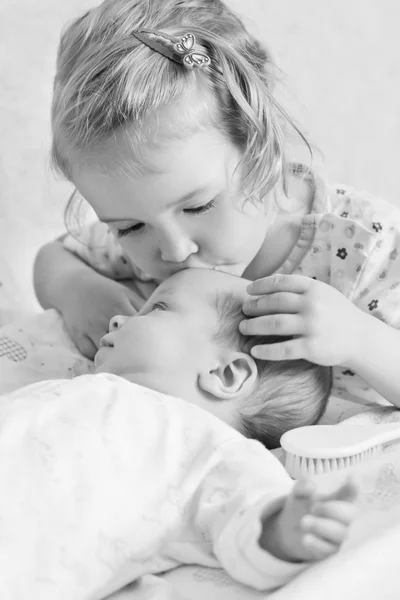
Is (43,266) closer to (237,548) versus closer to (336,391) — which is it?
(336,391)

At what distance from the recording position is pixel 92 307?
4.38 ft

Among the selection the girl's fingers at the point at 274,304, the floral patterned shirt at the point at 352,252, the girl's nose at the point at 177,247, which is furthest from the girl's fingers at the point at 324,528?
the floral patterned shirt at the point at 352,252

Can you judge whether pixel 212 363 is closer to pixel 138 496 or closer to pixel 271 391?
pixel 271 391

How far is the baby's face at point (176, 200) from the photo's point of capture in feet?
3.36

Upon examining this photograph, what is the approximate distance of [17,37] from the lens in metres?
1.87

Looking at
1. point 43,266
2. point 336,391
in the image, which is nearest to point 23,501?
point 336,391

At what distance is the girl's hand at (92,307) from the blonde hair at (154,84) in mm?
239

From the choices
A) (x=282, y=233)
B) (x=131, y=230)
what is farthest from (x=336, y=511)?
(x=282, y=233)

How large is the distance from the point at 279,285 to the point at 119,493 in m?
0.36

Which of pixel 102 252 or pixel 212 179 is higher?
pixel 212 179

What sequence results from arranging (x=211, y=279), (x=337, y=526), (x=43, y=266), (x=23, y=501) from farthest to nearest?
(x=43, y=266) < (x=211, y=279) < (x=23, y=501) < (x=337, y=526)

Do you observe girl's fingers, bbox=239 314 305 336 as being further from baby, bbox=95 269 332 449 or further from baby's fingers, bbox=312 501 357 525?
baby's fingers, bbox=312 501 357 525

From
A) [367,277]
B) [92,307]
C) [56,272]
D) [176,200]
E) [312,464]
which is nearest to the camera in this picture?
[312,464]

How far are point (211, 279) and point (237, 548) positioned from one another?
399 mm
